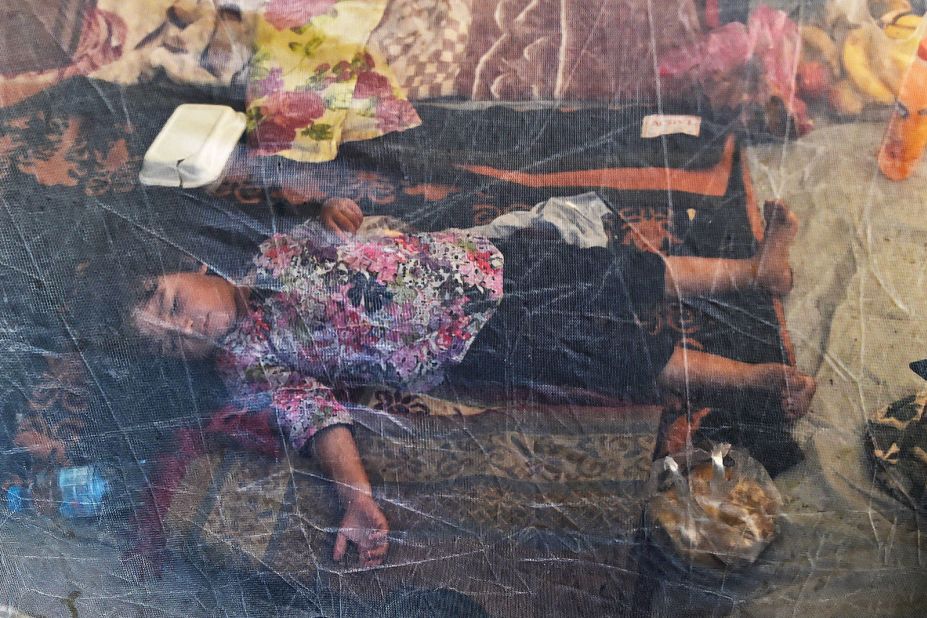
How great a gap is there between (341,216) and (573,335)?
14.3 inches

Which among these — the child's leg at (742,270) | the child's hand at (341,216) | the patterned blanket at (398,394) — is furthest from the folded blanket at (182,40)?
the child's leg at (742,270)

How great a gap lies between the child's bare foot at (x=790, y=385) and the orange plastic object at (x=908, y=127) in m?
0.31

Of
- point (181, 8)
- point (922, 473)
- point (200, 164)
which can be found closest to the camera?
point (922, 473)

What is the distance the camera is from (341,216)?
1060mm

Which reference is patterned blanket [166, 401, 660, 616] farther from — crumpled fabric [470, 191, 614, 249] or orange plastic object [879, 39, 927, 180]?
orange plastic object [879, 39, 927, 180]

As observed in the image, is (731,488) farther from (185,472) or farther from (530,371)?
(185,472)

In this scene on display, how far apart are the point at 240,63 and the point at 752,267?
0.81 metres

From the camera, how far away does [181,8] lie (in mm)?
1176

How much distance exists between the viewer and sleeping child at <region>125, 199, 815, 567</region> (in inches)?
38.8

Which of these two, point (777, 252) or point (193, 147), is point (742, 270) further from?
point (193, 147)

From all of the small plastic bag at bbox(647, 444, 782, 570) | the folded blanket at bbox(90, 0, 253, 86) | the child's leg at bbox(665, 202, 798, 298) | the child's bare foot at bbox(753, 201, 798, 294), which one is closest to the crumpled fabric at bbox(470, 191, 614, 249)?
the child's leg at bbox(665, 202, 798, 298)

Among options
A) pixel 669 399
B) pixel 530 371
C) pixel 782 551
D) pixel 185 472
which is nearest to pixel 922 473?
pixel 782 551

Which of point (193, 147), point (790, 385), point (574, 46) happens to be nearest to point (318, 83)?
point (193, 147)

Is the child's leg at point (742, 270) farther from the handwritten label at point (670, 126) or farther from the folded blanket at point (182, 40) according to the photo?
the folded blanket at point (182, 40)
